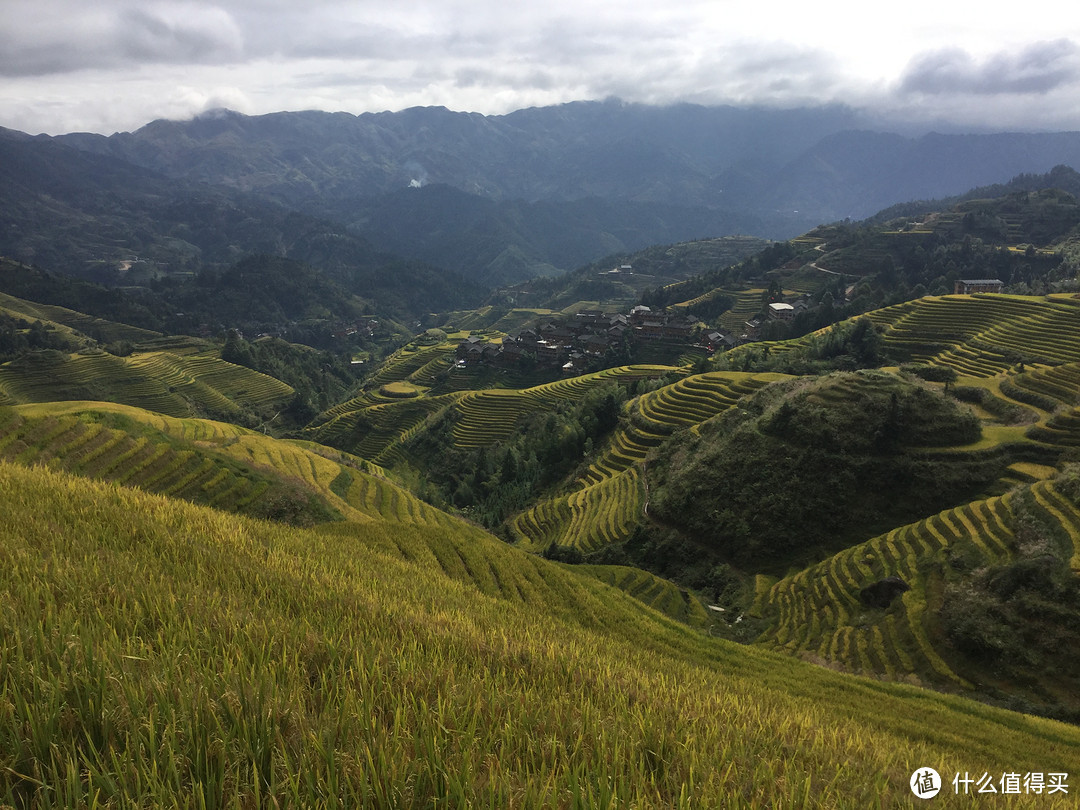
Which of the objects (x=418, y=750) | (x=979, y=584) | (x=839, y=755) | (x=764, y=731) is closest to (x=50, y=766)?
(x=418, y=750)

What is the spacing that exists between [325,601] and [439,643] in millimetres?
1458

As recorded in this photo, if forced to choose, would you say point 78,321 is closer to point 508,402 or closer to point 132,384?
point 132,384

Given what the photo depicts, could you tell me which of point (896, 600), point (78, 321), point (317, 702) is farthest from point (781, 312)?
point (78, 321)

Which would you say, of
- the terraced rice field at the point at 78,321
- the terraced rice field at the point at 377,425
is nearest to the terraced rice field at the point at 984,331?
the terraced rice field at the point at 377,425

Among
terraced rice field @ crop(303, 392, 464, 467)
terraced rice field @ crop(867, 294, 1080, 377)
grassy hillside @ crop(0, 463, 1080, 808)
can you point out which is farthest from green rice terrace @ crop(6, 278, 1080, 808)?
terraced rice field @ crop(303, 392, 464, 467)

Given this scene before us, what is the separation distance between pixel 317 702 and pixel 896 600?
79.6 feet

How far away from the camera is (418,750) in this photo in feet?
9.05

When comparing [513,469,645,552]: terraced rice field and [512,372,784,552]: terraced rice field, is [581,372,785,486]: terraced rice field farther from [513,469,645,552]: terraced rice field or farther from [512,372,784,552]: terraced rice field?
[513,469,645,552]: terraced rice field

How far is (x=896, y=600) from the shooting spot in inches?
834

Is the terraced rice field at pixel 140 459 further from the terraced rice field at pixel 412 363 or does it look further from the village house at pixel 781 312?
the village house at pixel 781 312

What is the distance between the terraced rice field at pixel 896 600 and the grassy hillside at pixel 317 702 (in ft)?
49.8

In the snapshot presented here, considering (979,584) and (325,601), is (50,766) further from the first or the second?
(979,584)

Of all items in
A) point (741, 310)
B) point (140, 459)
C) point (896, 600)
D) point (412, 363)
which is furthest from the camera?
point (412, 363)

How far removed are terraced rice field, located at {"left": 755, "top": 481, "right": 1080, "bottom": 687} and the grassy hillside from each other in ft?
49.8
